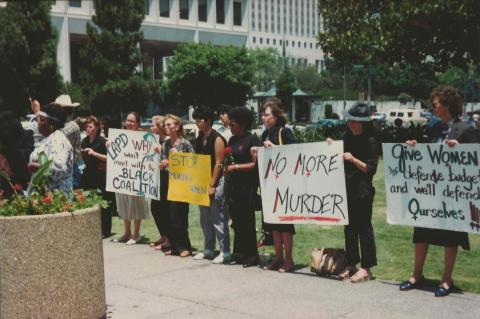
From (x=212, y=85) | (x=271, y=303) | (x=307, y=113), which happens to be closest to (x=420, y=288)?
(x=271, y=303)

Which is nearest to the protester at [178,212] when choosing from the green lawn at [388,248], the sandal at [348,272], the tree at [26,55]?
the green lawn at [388,248]

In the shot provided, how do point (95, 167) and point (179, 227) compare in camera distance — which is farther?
point (95, 167)

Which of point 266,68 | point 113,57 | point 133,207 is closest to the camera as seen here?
point 133,207

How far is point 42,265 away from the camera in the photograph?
5.00 m

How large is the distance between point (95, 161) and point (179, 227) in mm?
2158

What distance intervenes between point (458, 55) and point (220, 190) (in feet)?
65.1

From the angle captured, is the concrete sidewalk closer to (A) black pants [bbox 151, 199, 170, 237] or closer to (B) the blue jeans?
(B) the blue jeans

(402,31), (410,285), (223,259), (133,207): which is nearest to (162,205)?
(133,207)

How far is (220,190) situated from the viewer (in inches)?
313

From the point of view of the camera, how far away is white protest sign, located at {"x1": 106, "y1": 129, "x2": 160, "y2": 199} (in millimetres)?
8953

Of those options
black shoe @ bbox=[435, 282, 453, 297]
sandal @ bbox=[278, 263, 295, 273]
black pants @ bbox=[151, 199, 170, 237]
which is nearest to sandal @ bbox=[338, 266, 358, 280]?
sandal @ bbox=[278, 263, 295, 273]

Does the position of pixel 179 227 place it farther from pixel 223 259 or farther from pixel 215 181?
pixel 215 181

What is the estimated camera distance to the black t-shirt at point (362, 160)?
6666mm

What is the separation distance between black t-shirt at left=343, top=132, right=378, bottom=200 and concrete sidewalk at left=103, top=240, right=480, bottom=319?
37.2 inches
